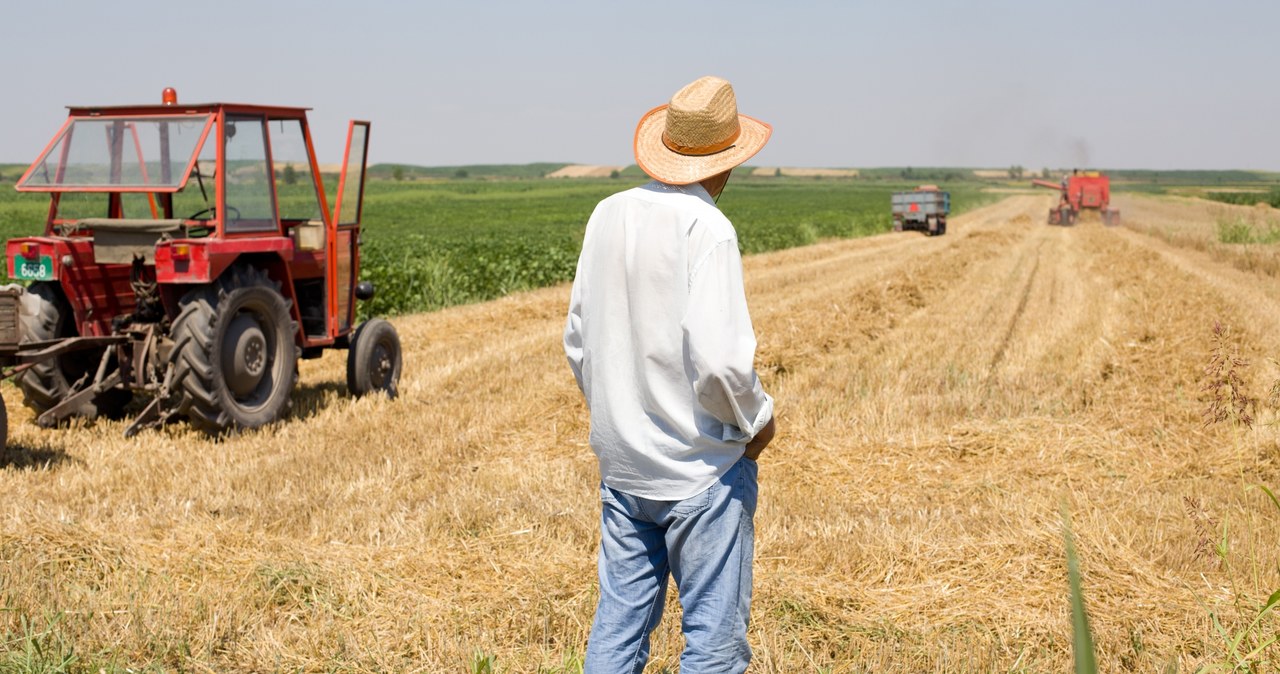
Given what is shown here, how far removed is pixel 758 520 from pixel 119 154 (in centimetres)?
498

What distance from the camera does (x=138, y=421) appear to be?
21.7 feet

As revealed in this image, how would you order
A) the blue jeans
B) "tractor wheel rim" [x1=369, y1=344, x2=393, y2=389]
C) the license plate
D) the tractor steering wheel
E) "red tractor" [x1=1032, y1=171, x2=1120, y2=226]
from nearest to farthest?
the blue jeans, the license plate, the tractor steering wheel, "tractor wheel rim" [x1=369, y1=344, x2=393, y2=389], "red tractor" [x1=1032, y1=171, x2=1120, y2=226]

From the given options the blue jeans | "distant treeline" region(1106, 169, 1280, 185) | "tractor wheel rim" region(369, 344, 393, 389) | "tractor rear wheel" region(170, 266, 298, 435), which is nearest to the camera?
the blue jeans

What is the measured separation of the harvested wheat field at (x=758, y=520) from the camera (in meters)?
3.85

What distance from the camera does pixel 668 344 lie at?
8.21ft

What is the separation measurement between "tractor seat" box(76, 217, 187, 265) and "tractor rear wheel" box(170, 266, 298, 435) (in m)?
0.42

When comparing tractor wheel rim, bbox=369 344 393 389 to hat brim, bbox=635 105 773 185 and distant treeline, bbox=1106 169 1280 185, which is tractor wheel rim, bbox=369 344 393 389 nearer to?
hat brim, bbox=635 105 773 185

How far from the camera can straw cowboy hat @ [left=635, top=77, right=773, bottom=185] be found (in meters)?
2.60

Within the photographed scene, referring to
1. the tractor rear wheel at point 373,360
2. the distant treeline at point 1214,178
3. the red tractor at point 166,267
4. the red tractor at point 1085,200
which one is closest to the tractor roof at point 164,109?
the red tractor at point 166,267

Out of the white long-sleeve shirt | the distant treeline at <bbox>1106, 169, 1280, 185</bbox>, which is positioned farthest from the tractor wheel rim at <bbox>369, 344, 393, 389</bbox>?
the distant treeline at <bbox>1106, 169, 1280, 185</bbox>

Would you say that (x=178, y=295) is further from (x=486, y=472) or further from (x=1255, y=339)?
(x=1255, y=339)

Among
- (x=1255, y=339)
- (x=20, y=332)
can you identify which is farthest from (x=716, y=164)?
(x=1255, y=339)

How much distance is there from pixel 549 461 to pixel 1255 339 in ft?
24.4

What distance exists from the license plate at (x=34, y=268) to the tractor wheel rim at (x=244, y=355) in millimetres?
1169
